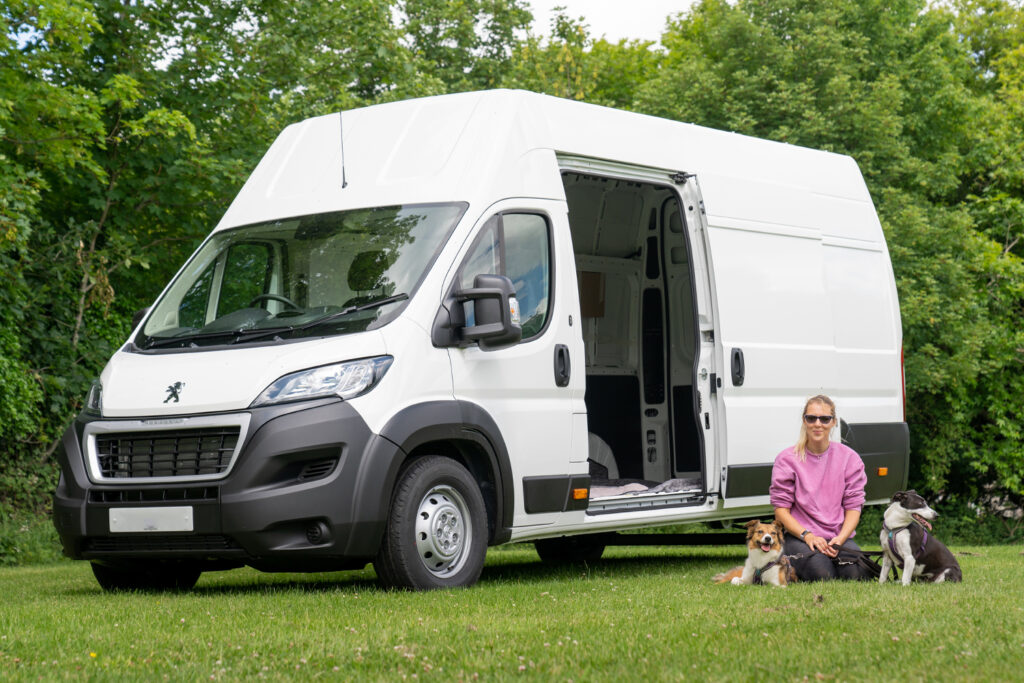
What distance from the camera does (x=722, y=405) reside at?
10.0 meters

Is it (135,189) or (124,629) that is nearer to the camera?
(124,629)

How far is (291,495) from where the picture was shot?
298 inches

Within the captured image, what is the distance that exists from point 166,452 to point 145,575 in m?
1.43

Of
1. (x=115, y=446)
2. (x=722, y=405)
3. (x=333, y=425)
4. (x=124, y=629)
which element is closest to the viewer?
(x=124, y=629)

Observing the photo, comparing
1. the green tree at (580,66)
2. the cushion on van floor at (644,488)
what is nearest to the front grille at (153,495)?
the cushion on van floor at (644,488)

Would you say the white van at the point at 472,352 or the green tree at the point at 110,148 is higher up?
the green tree at the point at 110,148

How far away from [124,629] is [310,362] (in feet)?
6.05

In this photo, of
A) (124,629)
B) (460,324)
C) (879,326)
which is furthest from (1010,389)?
(124,629)

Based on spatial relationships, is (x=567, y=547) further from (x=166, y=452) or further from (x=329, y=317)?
(x=166, y=452)

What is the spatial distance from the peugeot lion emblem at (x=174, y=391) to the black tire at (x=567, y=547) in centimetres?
481

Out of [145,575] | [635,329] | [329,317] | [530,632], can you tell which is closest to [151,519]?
[145,575]

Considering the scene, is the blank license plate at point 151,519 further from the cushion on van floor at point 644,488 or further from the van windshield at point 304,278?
the cushion on van floor at point 644,488

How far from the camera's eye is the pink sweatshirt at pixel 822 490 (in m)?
8.93

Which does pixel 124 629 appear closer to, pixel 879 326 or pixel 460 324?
pixel 460 324
